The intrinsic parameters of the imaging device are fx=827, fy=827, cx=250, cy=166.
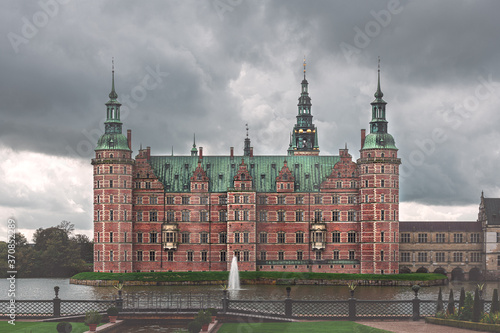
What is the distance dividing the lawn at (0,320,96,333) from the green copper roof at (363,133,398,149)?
79.8 meters

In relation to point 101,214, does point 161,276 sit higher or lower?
lower

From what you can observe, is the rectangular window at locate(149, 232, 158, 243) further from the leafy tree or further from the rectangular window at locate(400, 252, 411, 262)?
the leafy tree

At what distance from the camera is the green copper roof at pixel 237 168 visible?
5305 inches

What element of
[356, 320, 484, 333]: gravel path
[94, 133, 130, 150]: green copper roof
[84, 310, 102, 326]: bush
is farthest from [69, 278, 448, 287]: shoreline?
[84, 310, 102, 326]: bush

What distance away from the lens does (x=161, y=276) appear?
12506cm

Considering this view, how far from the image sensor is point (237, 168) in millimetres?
136750

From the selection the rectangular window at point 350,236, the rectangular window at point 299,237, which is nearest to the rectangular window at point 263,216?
the rectangular window at point 299,237

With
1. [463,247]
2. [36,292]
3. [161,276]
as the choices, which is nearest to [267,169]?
[161,276]

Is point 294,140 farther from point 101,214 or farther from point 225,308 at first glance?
point 225,308

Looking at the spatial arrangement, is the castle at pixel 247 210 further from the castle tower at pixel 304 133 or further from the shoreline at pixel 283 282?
the castle tower at pixel 304 133

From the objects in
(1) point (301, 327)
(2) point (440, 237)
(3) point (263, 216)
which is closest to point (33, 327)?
(1) point (301, 327)

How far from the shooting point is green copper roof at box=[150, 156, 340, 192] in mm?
134750

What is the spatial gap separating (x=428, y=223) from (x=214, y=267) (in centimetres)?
3762

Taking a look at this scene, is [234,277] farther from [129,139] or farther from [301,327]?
[301,327]
